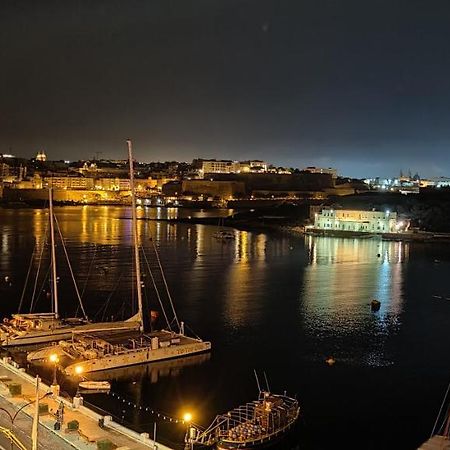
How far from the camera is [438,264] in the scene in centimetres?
3036

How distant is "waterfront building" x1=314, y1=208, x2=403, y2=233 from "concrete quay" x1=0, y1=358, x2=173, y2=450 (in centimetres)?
4303

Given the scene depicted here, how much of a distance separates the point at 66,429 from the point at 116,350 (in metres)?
4.91

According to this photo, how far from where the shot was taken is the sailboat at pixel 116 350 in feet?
36.3

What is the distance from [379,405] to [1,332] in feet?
25.9

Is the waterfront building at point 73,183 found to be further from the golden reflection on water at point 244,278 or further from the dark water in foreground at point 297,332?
the dark water in foreground at point 297,332

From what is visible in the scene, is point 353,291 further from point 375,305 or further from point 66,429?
point 66,429

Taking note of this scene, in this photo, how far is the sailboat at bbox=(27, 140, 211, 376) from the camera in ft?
36.3

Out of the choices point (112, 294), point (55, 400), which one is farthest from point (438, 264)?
point (55, 400)

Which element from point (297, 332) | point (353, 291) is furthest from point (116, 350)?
point (353, 291)

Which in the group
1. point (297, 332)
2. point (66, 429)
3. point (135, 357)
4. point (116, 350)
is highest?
point (66, 429)

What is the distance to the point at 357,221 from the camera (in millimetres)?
49531

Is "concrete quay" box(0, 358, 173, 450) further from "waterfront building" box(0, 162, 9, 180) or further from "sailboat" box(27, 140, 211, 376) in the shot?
"waterfront building" box(0, 162, 9, 180)

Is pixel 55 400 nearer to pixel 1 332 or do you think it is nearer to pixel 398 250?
pixel 1 332

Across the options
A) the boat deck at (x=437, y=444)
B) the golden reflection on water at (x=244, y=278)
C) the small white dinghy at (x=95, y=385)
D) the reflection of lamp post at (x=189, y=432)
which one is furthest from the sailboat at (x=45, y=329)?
the boat deck at (x=437, y=444)
